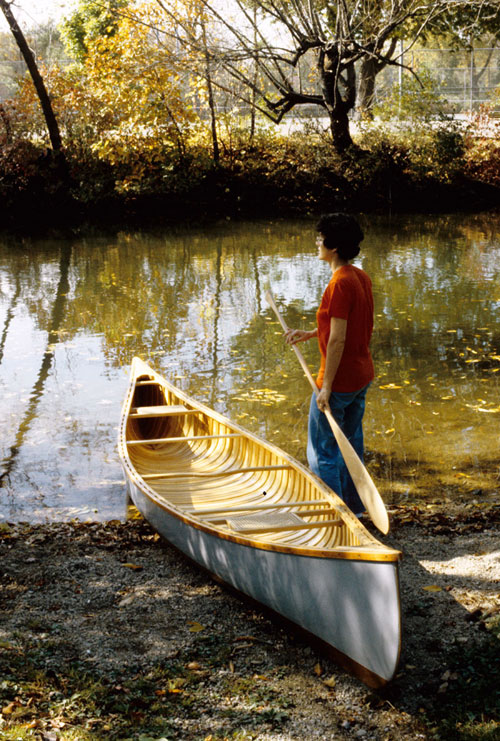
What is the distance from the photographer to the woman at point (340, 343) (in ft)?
14.3

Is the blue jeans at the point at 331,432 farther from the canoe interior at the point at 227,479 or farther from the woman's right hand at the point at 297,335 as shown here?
the woman's right hand at the point at 297,335

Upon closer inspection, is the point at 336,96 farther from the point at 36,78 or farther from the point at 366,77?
the point at 36,78

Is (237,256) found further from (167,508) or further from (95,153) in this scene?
(167,508)

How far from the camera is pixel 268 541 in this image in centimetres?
380

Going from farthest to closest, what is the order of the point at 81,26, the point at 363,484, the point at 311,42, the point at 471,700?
the point at 81,26 < the point at 311,42 < the point at 363,484 < the point at 471,700

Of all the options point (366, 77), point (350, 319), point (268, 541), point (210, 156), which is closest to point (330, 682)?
point (268, 541)

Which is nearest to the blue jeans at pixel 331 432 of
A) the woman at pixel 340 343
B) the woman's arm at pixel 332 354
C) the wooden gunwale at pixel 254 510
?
the woman at pixel 340 343

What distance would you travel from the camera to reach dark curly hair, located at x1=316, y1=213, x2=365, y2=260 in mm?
4363

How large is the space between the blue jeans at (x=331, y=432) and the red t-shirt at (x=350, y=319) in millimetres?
95

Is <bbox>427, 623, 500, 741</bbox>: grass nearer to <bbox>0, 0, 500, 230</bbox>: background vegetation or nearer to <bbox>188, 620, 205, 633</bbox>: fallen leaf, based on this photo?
<bbox>188, 620, 205, 633</bbox>: fallen leaf

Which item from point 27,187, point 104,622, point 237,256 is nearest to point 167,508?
point 104,622

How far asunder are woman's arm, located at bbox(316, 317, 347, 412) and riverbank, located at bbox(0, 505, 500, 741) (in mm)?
1144

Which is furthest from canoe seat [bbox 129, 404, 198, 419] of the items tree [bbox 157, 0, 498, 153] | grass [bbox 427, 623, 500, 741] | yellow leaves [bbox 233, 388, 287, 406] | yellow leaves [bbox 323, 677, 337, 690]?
tree [bbox 157, 0, 498, 153]

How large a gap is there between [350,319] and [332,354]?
238 mm
